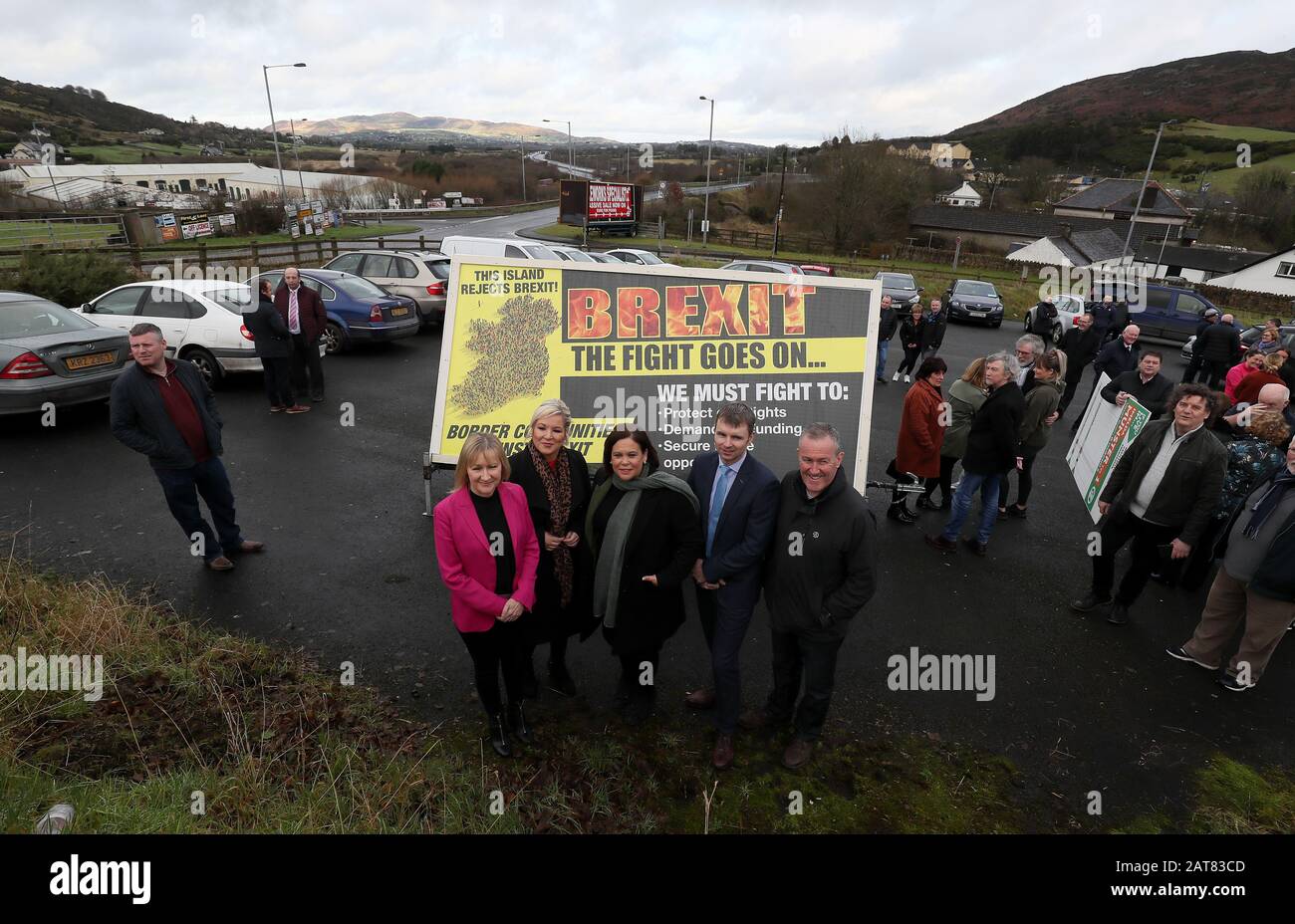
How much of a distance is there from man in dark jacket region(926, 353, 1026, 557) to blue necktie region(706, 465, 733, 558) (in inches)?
127

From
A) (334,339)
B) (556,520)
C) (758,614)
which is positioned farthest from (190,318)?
(758,614)

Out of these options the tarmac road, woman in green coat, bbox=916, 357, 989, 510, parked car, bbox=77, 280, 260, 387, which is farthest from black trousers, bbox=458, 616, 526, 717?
parked car, bbox=77, 280, 260, 387

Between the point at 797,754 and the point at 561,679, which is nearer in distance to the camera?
the point at 797,754

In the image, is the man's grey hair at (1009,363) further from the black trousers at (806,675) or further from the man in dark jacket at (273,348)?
the man in dark jacket at (273,348)

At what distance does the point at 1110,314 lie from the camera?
39.8ft

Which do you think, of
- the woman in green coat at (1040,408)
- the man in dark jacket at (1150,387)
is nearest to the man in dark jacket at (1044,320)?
the man in dark jacket at (1150,387)

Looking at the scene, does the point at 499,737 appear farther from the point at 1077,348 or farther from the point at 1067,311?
the point at 1067,311

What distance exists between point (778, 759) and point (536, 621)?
5.48ft

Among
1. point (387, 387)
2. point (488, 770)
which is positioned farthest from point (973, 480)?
point (387, 387)

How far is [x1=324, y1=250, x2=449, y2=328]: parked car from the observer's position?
551 inches

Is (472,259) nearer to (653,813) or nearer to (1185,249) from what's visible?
(653,813)

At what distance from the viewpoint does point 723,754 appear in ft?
12.0

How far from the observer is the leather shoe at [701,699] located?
4125 millimetres

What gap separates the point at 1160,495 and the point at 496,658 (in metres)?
4.95
